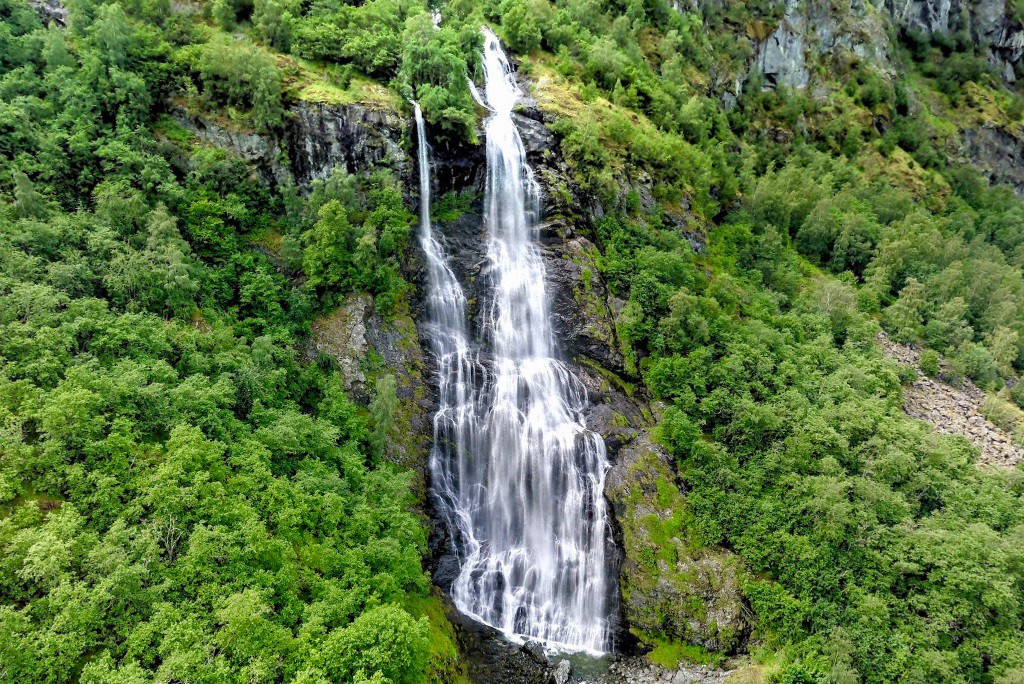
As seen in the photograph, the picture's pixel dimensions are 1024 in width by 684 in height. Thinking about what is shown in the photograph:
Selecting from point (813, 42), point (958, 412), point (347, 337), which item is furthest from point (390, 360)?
point (813, 42)

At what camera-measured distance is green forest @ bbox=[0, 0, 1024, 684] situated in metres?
14.5

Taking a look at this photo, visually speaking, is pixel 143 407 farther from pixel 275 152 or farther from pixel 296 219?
pixel 275 152

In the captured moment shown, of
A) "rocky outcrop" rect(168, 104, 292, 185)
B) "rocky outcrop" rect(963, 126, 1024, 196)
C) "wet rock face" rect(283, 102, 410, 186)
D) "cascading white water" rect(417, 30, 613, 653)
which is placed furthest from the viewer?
"rocky outcrop" rect(963, 126, 1024, 196)

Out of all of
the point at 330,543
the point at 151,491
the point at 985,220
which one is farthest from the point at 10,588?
the point at 985,220

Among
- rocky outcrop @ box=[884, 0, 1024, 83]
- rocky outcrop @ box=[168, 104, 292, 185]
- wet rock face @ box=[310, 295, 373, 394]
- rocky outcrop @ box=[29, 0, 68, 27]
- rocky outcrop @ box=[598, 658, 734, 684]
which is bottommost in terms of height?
rocky outcrop @ box=[598, 658, 734, 684]

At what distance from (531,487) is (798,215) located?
98.6ft

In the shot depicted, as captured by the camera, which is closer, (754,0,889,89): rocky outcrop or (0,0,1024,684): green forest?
(0,0,1024,684): green forest

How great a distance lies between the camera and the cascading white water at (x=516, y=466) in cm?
2131

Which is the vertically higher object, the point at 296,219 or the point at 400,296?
the point at 296,219

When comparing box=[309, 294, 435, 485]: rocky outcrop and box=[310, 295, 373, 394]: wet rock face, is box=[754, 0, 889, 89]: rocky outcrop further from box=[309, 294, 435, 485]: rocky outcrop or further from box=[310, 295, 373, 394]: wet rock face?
box=[310, 295, 373, 394]: wet rock face

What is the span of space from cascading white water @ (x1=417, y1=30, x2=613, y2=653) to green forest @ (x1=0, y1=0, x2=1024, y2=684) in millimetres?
1961

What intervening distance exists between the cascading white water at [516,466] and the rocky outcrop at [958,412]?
1789 cm

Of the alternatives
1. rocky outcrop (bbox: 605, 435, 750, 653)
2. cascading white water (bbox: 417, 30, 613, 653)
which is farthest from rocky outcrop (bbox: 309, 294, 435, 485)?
rocky outcrop (bbox: 605, 435, 750, 653)

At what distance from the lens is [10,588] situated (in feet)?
41.5
